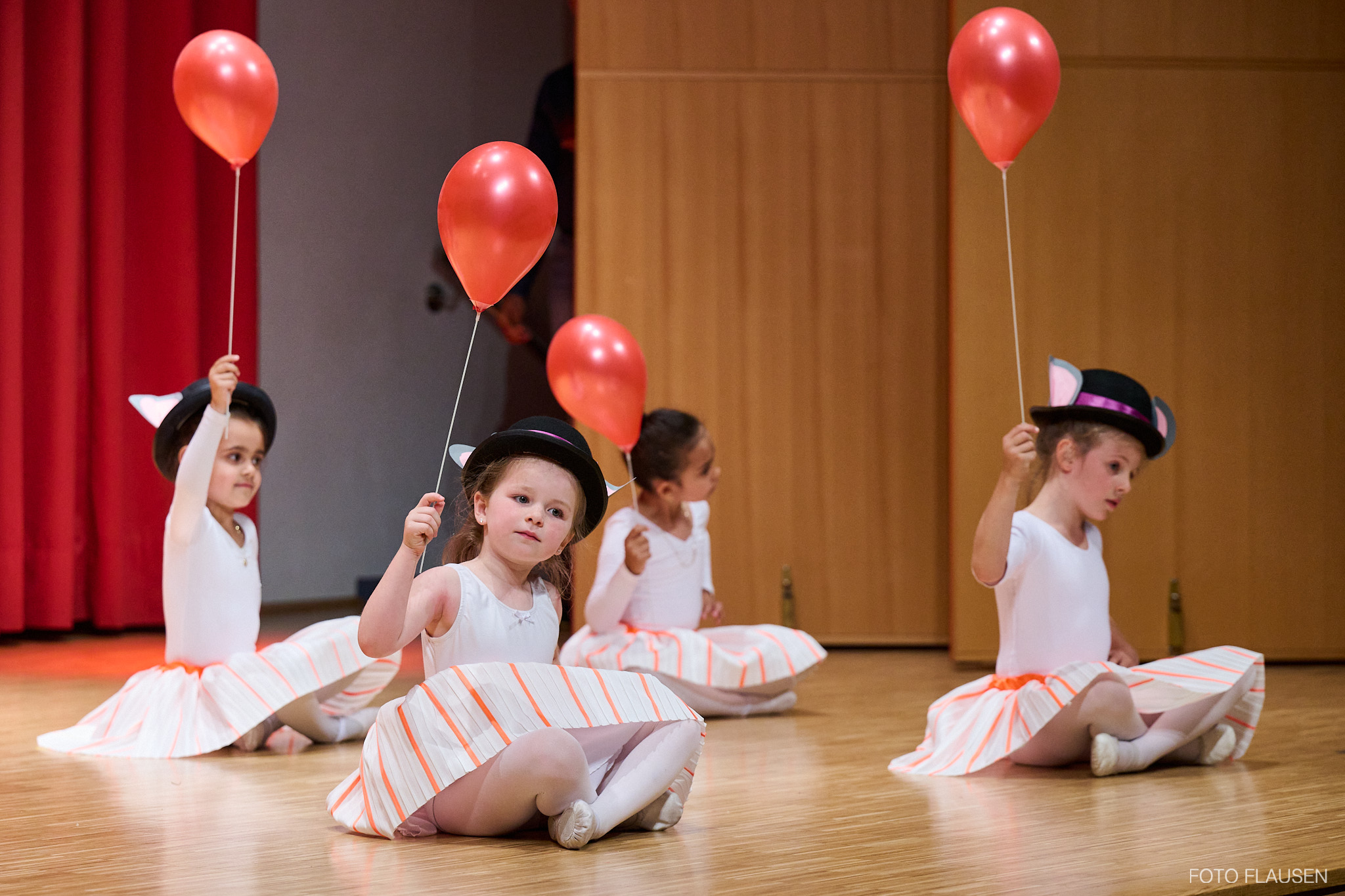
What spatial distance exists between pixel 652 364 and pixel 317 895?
9.96ft

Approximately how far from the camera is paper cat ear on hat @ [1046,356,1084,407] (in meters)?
2.88

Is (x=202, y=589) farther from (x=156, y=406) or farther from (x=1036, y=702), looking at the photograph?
(x=1036, y=702)

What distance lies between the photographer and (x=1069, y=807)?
2.38 m

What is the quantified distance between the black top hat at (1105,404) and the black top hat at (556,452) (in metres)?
1.13

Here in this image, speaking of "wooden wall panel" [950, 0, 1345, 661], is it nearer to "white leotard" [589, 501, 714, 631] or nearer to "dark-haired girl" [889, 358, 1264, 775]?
"white leotard" [589, 501, 714, 631]

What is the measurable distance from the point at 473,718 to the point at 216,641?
1.26 metres

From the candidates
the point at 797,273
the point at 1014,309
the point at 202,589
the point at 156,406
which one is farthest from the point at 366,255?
the point at 1014,309

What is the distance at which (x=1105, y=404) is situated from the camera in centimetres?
281

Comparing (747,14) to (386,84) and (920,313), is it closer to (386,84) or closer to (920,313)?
(920,313)

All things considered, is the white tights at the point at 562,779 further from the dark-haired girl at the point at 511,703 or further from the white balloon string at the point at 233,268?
the white balloon string at the point at 233,268

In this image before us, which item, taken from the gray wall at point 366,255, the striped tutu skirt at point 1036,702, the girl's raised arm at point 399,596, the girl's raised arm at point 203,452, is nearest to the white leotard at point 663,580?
the striped tutu skirt at point 1036,702

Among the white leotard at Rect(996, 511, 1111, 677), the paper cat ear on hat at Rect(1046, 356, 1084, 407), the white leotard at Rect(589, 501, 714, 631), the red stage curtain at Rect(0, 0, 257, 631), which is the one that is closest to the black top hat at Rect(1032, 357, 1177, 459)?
the paper cat ear on hat at Rect(1046, 356, 1084, 407)

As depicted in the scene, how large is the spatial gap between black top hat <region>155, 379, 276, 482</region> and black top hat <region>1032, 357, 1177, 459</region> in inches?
73.0

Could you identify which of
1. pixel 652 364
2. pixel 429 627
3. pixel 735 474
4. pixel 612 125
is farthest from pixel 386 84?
pixel 429 627
